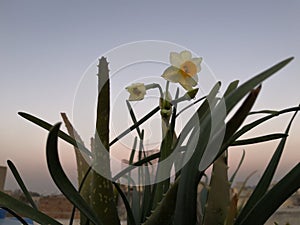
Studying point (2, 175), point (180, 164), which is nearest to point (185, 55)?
point (180, 164)

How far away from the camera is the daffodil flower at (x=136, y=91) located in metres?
0.35

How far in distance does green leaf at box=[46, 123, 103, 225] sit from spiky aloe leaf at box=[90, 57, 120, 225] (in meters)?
0.03

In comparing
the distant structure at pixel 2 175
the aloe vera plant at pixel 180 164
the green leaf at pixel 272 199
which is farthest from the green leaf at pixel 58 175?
the distant structure at pixel 2 175

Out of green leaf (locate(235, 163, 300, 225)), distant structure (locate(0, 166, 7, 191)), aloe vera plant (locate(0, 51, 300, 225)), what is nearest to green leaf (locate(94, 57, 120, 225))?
aloe vera plant (locate(0, 51, 300, 225))

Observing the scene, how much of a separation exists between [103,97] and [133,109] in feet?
0.32

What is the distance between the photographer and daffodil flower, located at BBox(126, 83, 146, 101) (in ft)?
1.15

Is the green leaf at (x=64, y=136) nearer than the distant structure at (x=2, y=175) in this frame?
Yes

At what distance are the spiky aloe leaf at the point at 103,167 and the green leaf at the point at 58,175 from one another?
3 centimetres

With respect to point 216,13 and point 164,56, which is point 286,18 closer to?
point 216,13

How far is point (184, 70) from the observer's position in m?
0.33

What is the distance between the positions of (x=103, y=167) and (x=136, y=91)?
0.37 ft

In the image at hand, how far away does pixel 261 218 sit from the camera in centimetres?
23

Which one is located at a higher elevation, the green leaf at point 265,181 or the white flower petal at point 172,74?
the white flower petal at point 172,74

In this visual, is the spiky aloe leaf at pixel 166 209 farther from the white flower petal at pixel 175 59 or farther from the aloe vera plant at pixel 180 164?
the white flower petal at pixel 175 59
